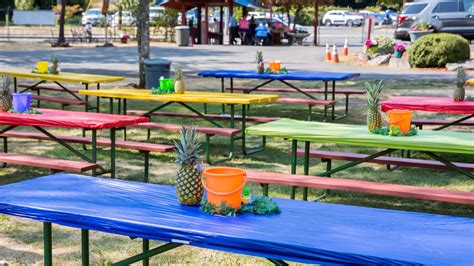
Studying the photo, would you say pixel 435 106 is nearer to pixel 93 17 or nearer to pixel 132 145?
pixel 132 145

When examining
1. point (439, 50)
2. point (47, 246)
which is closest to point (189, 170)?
point (47, 246)

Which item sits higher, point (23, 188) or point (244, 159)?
point (23, 188)

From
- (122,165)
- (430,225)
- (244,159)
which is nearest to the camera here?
(430,225)

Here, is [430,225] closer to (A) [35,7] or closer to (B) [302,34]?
(B) [302,34]

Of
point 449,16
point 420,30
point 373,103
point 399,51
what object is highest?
point 449,16

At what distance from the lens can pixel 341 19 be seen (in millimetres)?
58594

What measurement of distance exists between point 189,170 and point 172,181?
4189 mm

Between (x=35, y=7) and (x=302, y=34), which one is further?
(x=35, y=7)

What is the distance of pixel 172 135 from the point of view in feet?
35.6

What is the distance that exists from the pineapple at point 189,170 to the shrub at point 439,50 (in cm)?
1779

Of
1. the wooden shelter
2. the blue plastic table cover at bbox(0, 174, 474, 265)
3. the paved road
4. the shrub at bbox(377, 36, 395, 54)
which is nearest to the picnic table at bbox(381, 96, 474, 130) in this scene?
the blue plastic table cover at bbox(0, 174, 474, 265)

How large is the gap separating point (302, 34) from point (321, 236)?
3255 cm

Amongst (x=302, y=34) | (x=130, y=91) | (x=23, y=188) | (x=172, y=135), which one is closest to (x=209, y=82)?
(x=172, y=135)

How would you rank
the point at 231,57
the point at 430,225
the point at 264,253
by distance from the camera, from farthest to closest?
the point at 231,57, the point at 430,225, the point at 264,253
